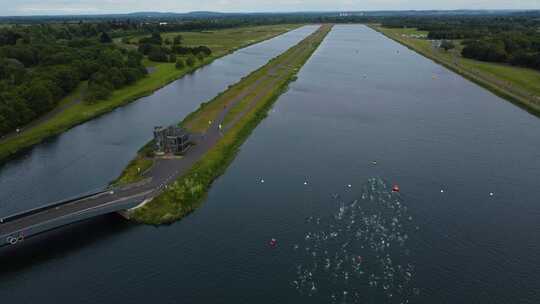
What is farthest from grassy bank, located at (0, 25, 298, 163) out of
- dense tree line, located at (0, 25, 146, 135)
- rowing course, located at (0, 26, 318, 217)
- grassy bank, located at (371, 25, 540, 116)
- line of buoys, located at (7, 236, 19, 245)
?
grassy bank, located at (371, 25, 540, 116)

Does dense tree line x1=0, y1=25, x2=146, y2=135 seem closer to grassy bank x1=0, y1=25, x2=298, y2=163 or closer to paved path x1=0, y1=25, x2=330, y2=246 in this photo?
grassy bank x1=0, y1=25, x2=298, y2=163

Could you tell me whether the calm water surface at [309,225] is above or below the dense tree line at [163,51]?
below

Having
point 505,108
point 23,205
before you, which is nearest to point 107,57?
point 23,205

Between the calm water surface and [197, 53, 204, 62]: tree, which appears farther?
[197, 53, 204, 62]: tree

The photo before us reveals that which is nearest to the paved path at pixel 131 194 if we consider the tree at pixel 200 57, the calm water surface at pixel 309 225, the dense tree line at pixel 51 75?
the calm water surface at pixel 309 225

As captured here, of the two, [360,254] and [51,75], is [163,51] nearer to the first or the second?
[51,75]

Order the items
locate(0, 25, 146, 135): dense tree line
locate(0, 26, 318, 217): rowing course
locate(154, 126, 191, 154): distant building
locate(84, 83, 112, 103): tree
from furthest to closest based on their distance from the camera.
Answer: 1. locate(84, 83, 112, 103): tree
2. locate(0, 25, 146, 135): dense tree line
3. locate(154, 126, 191, 154): distant building
4. locate(0, 26, 318, 217): rowing course

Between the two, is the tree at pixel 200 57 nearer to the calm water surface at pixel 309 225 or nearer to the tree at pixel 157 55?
the tree at pixel 157 55
